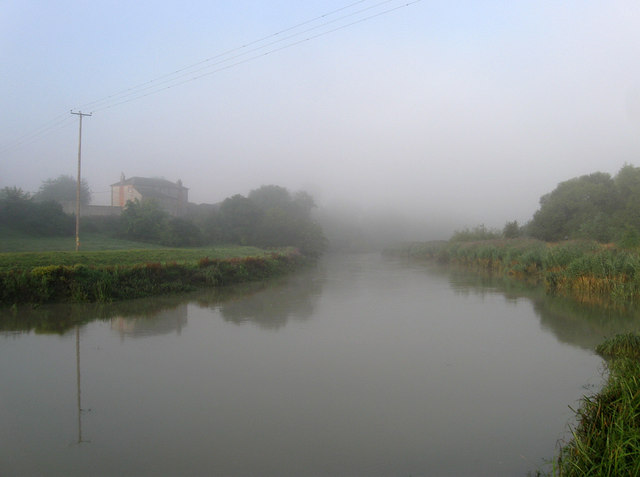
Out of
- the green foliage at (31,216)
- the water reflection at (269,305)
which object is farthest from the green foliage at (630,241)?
the green foliage at (31,216)

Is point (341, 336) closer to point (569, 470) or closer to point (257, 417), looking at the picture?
point (257, 417)

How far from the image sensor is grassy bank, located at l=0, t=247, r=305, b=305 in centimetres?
1214

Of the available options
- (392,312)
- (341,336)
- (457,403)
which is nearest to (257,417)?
(457,403)

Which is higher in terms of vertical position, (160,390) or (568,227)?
(568,227)

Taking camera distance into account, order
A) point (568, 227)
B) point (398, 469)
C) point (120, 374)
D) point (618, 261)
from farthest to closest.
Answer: point (568, 227) → point (618, 261) → point (120, 374) → point (398, 469)

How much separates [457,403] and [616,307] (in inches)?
351

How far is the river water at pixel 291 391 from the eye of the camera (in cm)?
→ 406

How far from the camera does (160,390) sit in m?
5.79

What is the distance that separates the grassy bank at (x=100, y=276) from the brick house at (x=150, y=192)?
1235 inches

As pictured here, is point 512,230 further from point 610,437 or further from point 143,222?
point 610,437

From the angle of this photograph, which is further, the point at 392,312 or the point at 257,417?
the point at 392,312

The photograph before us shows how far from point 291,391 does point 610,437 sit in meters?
3.49

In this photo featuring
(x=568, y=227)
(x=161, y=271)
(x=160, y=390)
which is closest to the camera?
(x=160, y=390)

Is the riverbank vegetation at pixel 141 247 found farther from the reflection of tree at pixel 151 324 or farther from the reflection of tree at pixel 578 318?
the reflection of tree at pixel 578 318
